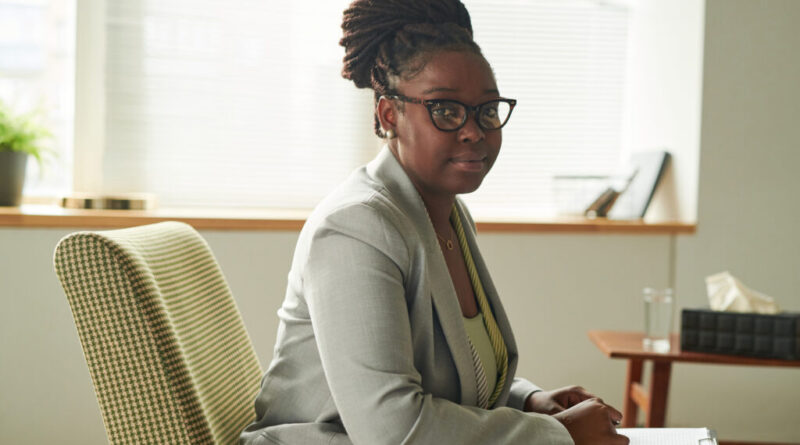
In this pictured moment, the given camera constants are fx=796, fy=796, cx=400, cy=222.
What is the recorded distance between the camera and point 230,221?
267 cm

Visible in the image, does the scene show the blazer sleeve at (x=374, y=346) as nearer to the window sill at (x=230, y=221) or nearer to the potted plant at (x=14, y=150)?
the window sill at (x=230, y=221)

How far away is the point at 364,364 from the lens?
0.95 metres

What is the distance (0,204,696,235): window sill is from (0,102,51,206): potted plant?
0.20 feet

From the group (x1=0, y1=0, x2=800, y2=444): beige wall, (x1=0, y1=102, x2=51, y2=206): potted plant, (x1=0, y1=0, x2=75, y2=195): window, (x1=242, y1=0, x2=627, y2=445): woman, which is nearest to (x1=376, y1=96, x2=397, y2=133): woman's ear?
(x1=242, y1=0, x2=627, y2=445): woman

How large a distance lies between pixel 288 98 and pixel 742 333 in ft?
5.89

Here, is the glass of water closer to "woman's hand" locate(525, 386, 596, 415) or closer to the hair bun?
"woman's hand" locate(525, 386, 596, 415)

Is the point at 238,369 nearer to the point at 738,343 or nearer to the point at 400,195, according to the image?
the point at 400,195

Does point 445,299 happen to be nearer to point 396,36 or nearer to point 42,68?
point 396,36

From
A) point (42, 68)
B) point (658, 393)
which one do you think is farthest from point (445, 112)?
point (42, 68)

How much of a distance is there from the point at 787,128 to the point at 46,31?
2.73m

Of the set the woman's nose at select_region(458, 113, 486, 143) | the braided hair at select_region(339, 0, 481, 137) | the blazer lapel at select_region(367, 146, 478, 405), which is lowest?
the blazer lapel at select_region(367, 146, 478, 405)

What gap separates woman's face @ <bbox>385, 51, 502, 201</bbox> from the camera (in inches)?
45.0

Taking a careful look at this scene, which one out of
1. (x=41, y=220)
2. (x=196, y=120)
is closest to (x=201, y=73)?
(x=196, y=120)

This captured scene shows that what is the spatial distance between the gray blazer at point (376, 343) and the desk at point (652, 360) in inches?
46.8
